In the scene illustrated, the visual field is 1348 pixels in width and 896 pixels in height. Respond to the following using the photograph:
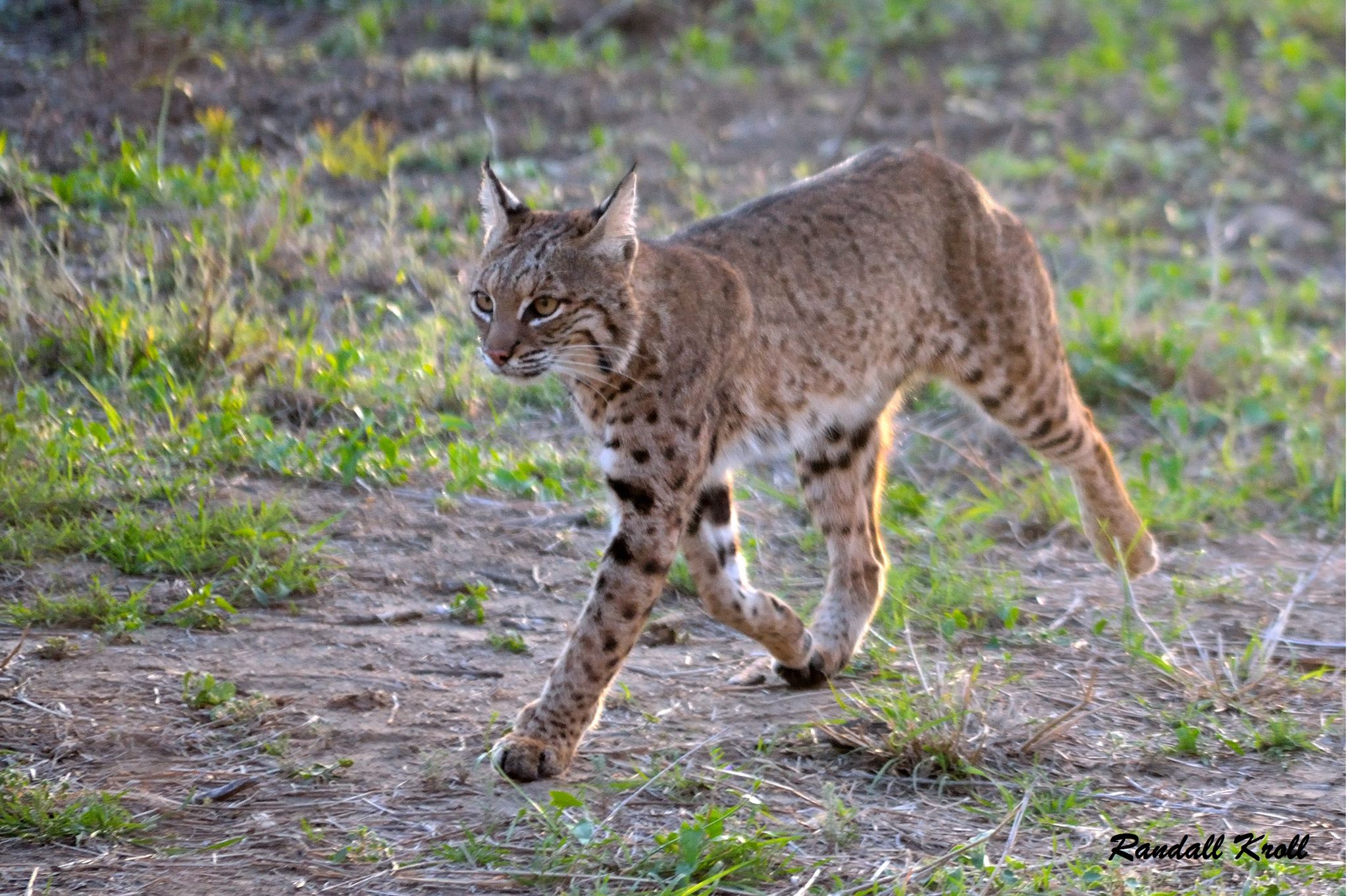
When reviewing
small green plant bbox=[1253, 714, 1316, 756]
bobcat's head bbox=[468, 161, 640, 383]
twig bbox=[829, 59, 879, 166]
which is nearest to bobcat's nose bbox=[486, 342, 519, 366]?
bobcat's head bbox=[468, 161, 640, 383]

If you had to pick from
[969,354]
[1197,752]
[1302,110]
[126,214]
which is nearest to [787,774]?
[1197,752]

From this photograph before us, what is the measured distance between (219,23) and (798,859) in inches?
288

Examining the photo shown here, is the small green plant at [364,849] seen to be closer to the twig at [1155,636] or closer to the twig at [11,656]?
the twig at [11,656]

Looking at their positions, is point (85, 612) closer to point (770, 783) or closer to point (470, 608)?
point (470, 608)

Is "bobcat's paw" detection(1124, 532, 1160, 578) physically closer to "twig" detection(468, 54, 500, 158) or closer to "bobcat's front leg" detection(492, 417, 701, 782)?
"bobcat's front leg" detection(492, 417, 701, 782)

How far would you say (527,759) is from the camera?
3951 mm

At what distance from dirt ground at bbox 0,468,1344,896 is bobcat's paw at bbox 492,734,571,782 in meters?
0.04

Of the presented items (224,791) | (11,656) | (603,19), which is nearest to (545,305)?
(224,791)

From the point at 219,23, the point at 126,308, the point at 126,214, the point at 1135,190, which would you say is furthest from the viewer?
the point at 1135,190

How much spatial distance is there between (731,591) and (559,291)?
95 centimetres

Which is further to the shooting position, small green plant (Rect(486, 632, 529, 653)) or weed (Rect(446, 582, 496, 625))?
weed (Rect(446, 582, 496, 625))

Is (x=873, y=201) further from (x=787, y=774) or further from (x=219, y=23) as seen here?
(x=219, y=23)

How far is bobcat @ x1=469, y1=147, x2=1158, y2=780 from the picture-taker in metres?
4.25

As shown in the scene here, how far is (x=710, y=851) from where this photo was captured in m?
3.51
